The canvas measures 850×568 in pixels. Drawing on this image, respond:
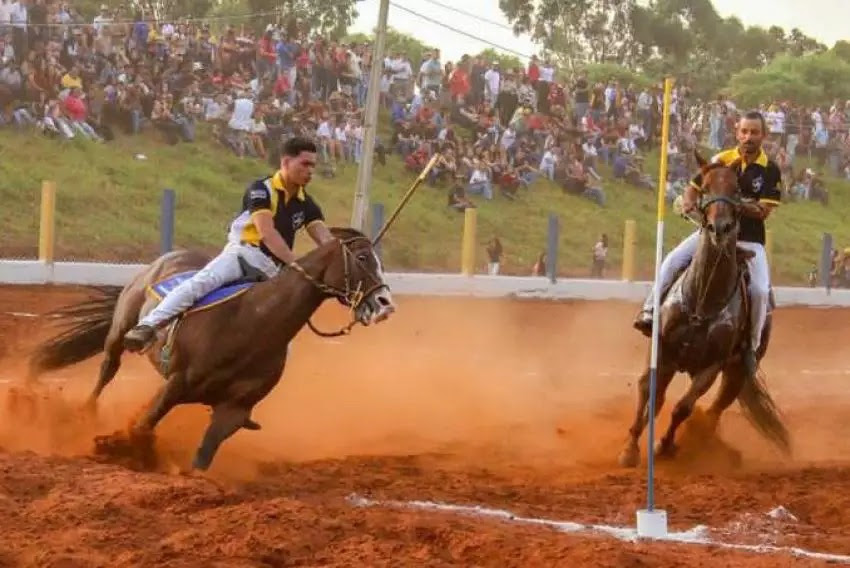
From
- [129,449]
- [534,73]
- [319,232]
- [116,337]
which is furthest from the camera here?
[534,73]

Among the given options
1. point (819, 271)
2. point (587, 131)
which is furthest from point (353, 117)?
point (819, 271)

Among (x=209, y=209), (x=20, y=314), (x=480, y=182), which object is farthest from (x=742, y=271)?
(x=480, y=182)

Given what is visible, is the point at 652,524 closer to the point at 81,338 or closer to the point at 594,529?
the point at 594,529

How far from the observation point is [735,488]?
9844mm

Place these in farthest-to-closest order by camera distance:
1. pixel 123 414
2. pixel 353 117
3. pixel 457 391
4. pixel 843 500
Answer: pixel 353 117, pixel 457 391, pixel 123 414, pixel 843 500

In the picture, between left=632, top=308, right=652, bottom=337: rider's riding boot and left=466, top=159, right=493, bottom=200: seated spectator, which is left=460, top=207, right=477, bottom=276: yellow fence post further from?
left=632, top=308, right=652, bottom=337: rider's riding boot

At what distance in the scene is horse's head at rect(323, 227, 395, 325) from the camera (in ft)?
30.3

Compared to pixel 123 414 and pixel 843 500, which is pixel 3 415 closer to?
pixel 123 414

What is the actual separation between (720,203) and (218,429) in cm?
424

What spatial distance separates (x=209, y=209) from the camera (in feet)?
89.4

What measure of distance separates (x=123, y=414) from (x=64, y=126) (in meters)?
15.7

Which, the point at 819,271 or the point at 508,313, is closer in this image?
the point at 508,313

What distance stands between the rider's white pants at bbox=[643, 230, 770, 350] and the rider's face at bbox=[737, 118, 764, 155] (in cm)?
82

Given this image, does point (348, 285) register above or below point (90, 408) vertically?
above
